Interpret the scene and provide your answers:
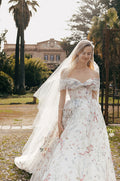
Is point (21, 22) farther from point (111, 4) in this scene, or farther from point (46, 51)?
point (46, 51)

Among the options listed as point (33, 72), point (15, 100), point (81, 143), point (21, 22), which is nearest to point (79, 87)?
point (81, 143)

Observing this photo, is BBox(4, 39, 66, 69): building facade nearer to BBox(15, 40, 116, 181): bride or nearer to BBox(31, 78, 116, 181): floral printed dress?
BBox(15, 40, 116, 181): bride

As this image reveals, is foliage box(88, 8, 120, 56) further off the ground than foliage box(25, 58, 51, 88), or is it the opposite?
foliage box(88, 8, 120, 56)

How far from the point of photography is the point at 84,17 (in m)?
37.9

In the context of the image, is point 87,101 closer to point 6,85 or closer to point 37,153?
point 37,153

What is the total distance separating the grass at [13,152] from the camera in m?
4.37

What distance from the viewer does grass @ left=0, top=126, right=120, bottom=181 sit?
172 inches

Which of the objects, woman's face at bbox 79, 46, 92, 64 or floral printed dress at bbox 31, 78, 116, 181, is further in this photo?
woman's face at bbox 79, 46, 92, 64

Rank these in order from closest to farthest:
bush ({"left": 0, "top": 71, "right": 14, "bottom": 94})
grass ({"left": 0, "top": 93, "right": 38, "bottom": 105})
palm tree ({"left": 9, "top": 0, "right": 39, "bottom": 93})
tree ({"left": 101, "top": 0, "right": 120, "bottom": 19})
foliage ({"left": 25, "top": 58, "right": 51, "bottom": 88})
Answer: grass ({"left": 0, "top": 93, "right": 38, "bottom": 105}), bush ({"left": 0, "top": 71, "right": 14, "bottom": 94}), palm tree ({"left": 9, "top": 0, "right": 39, "bottom": 93}), tree ({"left": 101, "top": 0, "right": 120, "bottom": 19}), foliage ({"left": 25, "top": 58, "right": 51, "bottom": 88})

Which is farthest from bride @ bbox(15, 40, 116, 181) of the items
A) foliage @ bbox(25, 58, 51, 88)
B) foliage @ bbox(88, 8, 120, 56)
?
foliage @ bbox(25, 58, 51, 88)

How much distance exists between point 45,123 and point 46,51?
52.8 m

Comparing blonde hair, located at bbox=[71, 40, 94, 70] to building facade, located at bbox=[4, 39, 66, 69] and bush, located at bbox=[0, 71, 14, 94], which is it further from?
building facade, located at bbox=[4, 39, 66, 69]

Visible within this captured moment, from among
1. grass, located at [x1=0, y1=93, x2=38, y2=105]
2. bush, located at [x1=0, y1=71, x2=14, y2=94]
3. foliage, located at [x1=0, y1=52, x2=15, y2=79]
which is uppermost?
foliage, located at [x1=0, y1=52, x2=15, y2=79]

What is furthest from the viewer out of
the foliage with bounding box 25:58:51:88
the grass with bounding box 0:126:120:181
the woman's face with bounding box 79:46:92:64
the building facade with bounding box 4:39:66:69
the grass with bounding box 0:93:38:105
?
the building facade with bounding box 4:39:66:69
